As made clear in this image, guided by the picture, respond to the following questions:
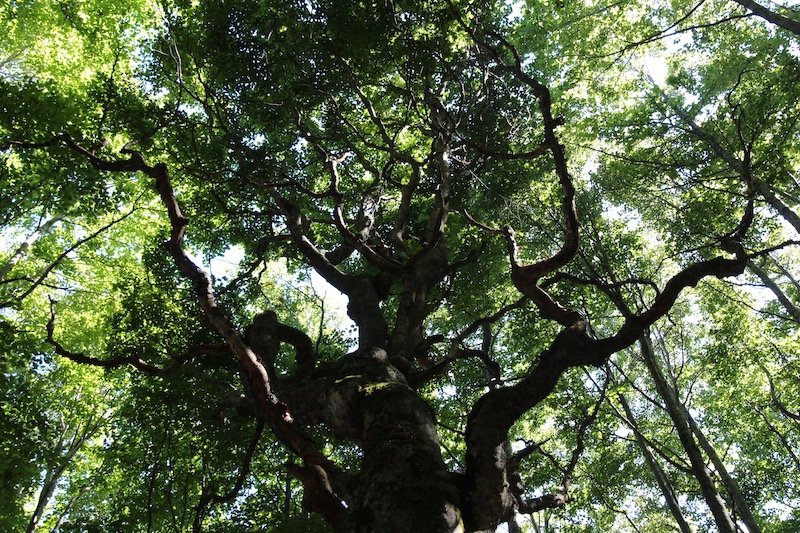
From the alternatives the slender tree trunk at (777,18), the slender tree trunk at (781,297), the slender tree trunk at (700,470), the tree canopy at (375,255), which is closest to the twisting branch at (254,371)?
the tree canopy at (375,255)

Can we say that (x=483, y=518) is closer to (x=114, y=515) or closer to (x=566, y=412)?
(x=566, y=412)

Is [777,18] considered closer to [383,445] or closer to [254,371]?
[383,445]

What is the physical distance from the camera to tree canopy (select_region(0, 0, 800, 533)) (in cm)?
492

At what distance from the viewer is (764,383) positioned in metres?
14.3

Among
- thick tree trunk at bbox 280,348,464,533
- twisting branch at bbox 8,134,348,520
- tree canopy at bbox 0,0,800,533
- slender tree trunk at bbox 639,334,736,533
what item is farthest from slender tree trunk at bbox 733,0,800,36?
twisting branch at bbox 8,134,348,520

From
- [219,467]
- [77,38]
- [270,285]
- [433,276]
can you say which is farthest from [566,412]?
[77,38]

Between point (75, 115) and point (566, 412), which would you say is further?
point (566, 412)

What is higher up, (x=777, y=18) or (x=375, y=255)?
(x=777, y=18)

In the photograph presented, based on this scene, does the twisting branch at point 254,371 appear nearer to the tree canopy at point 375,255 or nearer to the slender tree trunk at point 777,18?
the tree canopy at point 375,255

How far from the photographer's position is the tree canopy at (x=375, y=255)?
4.92 m

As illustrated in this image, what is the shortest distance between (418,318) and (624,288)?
21.0 feet

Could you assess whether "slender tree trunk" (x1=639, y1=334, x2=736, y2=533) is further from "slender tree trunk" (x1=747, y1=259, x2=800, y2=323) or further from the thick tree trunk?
"slender tree trunk" (x1=747, y1=259, x2=800, y2=323)

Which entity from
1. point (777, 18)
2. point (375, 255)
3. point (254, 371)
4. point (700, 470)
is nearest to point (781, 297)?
point (777, 18)

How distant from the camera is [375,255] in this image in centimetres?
634
